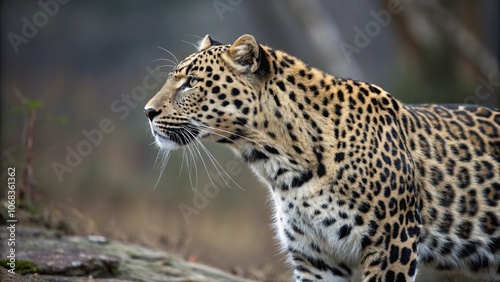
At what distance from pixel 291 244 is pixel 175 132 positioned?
156cm

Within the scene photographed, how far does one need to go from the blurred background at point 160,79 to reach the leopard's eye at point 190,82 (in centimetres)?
643

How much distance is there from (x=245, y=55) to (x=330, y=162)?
49.0 inches

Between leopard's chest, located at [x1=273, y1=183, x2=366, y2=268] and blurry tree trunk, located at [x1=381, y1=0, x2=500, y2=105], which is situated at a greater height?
blurry tree trunk, located at [x1=381, y1=0, x2=500, y2=105]

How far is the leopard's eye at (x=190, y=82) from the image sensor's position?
694cm

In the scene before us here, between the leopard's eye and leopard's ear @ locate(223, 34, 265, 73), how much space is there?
339mm

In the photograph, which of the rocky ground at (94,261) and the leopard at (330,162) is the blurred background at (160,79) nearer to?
the rocky ground at (94,261)

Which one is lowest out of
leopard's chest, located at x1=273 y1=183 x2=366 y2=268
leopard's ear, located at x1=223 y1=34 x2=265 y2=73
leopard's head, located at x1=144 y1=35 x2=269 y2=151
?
leopard's chest, located at x1=273 y1=183 x2=366 y2=268

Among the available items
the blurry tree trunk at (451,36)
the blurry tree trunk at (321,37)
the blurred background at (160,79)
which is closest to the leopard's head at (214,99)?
the blurred background at (160,79)

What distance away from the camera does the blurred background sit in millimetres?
16453

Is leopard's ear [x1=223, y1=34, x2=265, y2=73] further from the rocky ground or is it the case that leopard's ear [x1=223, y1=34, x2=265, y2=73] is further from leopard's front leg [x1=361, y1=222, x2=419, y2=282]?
the rocky ground

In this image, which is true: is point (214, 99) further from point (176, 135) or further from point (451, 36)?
point (451, 36)

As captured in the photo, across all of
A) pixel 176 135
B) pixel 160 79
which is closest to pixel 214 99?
pixel 176 135

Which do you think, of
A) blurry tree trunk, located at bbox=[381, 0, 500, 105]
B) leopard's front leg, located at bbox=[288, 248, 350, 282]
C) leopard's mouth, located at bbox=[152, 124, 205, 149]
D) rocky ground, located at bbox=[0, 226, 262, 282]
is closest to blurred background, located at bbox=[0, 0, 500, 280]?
blurry tree trunk, located at bbox=[381, 0, 500, 105]

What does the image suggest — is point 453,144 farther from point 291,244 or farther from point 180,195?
point 180,195
